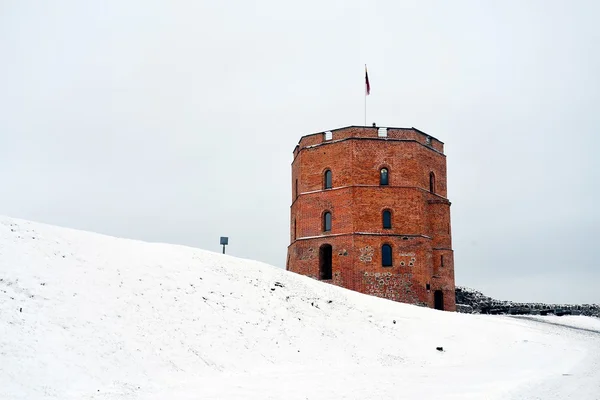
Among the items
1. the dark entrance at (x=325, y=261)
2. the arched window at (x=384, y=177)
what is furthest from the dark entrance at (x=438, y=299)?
the arched window at (x=384, y=177)

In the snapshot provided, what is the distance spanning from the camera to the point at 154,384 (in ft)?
34.2

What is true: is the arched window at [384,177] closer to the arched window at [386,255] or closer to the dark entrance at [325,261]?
the arched window at [386,255]

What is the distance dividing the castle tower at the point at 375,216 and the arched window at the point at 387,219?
0.06 meters

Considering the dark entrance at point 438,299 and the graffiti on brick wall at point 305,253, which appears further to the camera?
the dark entrance at point 438,299

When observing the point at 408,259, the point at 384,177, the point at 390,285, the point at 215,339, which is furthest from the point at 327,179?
the point at 215,339

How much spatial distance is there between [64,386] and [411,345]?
11.7 meters

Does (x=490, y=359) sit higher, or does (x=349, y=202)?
(x=349, y=202)

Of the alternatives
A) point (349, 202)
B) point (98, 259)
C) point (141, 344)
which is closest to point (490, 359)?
point (141, 344)

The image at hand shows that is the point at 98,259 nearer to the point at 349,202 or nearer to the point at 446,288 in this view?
the point at 349,202

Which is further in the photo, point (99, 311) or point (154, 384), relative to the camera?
point (99, 311)

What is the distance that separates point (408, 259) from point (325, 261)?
4.84 metres

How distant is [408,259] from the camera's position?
3053 centimetres

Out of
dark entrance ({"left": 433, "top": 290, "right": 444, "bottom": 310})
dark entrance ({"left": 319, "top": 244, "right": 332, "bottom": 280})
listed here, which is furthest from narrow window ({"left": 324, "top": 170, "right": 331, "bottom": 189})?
dark entrance ({"left": 433, "top": 290, "right": 444, "bottom": 310})

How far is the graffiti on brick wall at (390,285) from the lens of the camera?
29.9 metres
